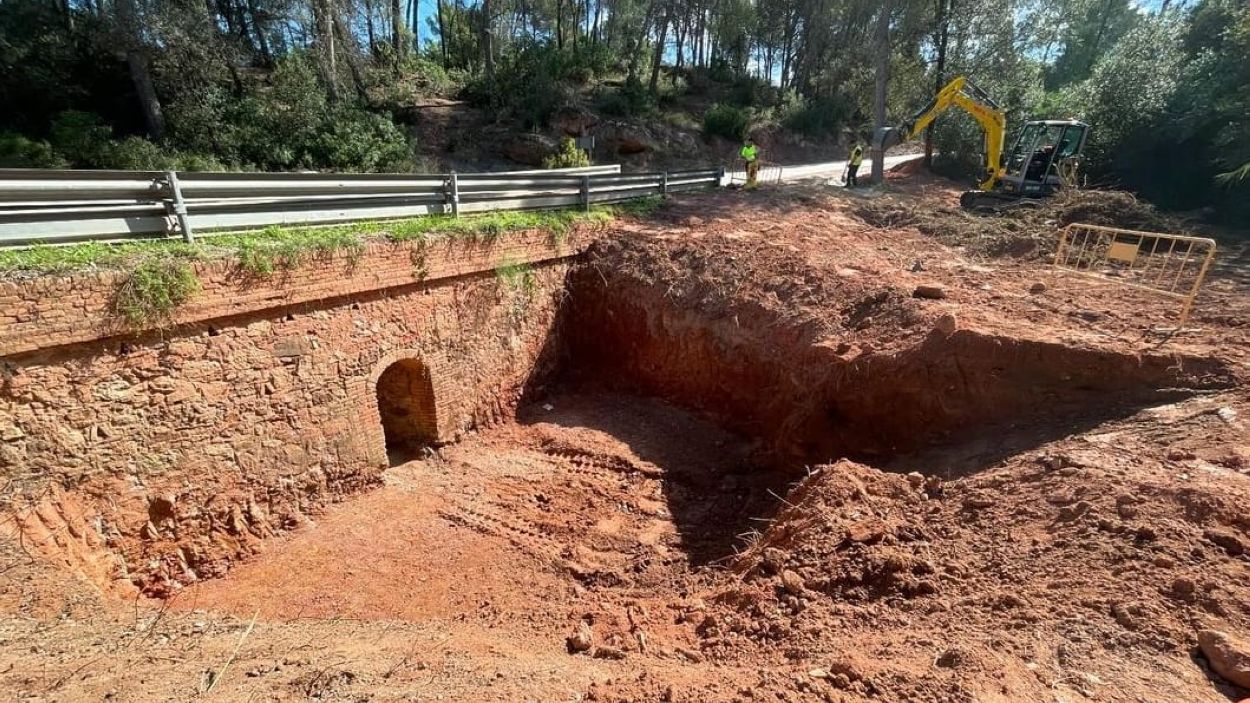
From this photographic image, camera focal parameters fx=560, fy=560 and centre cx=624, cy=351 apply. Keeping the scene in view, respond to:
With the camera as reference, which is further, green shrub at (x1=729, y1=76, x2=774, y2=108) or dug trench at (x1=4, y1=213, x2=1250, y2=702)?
green shrub at (x1=729, y1=76, x2=774, y2=108)

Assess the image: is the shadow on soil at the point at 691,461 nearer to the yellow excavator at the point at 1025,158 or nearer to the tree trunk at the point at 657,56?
the yellow excavator at the point at 1025,158

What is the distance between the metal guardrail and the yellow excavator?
484 inches

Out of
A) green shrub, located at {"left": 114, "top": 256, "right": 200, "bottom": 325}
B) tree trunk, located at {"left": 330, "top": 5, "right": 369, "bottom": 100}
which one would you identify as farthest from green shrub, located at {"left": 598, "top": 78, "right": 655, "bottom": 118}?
green shrub, located at {"left": 114, "top": 256, "right": 200, "bottom": 325}

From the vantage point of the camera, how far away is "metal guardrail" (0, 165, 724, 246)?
535 centimetres

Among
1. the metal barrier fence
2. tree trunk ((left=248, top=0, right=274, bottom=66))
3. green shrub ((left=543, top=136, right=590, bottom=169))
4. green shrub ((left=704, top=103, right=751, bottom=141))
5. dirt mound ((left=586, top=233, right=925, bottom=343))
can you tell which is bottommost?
dirt mound ((left=586, top=233, right=925, bottom=343))

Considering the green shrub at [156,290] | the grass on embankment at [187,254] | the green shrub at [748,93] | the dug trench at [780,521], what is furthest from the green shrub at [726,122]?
the green shrub at [156,290]

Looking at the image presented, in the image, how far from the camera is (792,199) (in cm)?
1431

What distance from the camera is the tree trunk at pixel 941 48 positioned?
837 inches

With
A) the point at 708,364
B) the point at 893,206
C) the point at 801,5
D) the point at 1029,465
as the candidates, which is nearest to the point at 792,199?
the point at 893,206

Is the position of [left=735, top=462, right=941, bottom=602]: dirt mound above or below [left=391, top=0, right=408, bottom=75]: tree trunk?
below

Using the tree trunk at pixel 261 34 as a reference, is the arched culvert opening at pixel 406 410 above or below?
below

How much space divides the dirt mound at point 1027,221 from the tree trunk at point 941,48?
1030 cm

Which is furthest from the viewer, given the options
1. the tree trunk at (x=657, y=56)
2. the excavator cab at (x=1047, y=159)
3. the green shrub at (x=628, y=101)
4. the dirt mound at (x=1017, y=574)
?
the tree trunk at (x=657, y=56)

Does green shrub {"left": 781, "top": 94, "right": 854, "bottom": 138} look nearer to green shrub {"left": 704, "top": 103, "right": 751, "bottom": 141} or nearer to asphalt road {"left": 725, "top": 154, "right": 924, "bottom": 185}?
green shrub {"left": 704, "top": 103, "right": 751, "bottom": 141}
